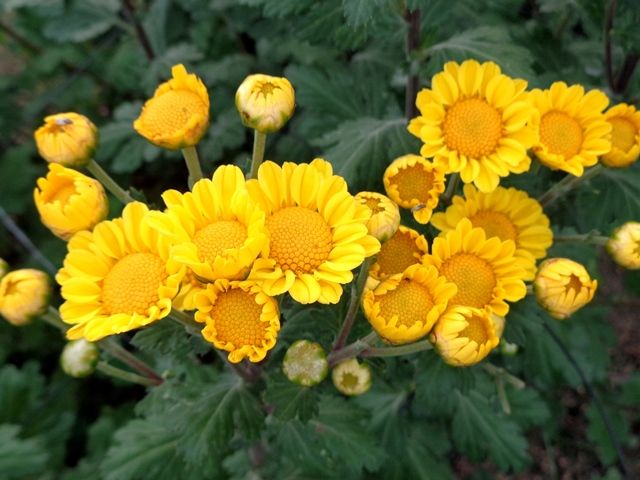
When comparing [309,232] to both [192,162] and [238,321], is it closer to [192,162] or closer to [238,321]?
[238,321]

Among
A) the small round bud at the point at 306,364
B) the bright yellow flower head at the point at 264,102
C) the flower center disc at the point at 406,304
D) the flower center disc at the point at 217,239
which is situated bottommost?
the small round bud at the point at 306,364

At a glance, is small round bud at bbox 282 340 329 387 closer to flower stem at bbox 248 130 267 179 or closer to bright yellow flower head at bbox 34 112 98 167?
flower stem at bbox 248 130 267 179

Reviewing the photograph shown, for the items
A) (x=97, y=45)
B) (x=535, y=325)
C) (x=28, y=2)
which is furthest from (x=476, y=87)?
(x=97, y=45)

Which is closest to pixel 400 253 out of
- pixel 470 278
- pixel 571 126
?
pixel 470 278

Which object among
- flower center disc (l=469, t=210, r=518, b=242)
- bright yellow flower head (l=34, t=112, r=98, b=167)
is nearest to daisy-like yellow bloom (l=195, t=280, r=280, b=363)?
bright yellow flower head (l=34, t=112, r=98, b=167)

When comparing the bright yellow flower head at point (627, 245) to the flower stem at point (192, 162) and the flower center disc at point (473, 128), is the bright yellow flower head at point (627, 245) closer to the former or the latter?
the flower center disc at point (473, 128)

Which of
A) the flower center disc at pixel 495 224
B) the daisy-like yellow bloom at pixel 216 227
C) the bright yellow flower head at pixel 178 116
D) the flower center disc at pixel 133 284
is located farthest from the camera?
the flower center disc at pixel 495 224

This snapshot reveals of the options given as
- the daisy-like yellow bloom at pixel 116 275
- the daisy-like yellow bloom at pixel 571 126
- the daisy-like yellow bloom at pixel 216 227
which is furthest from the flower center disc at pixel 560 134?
the daisy-like yellow bloom at pixel 116 275
